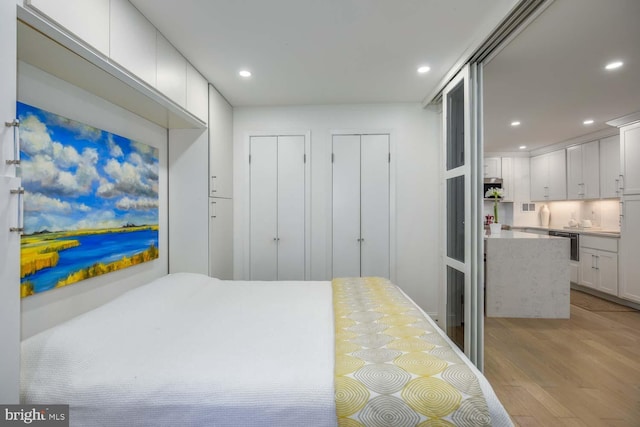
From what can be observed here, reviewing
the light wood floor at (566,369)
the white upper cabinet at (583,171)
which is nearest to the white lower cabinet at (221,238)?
the light wood floor at (566,369)

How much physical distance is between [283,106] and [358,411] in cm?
318

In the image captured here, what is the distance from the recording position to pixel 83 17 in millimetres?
1372

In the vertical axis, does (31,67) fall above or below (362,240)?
above

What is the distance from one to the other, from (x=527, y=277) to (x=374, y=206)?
2.06 meters

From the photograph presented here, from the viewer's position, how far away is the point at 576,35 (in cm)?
203

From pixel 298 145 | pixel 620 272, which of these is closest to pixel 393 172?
pixel 298 145

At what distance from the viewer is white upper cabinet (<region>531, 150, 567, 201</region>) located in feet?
17.4

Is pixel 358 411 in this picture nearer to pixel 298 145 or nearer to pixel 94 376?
pixel 94 376

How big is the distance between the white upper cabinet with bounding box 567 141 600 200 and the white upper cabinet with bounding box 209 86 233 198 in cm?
561

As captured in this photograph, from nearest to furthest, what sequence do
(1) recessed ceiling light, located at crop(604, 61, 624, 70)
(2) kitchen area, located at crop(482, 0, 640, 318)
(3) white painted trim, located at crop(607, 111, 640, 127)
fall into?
(2) kitchen area, located at crop(482, 0, 640, 318) < (1) recessed ceiling light, located at crop(604, 61, 624, 70) < (3) white painted trim, located at crop(607, 111, 640, 127)

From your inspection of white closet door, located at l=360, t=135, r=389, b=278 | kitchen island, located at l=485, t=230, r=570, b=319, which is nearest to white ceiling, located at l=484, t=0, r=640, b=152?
white closet door, located at l=360, t=135, r=389, b=278

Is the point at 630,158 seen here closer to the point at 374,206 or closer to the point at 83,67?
the point at 374,206

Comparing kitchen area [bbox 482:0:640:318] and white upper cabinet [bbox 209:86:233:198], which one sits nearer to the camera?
kitchen area [bbox 482:0:640:318]

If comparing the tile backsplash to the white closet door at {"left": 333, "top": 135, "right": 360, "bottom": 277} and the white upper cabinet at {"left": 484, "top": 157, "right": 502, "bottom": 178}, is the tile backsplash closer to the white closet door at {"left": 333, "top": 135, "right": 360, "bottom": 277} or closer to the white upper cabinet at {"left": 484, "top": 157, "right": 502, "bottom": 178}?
the white upper cabinet at {"left": 484, "top": 157, "right": 502, "bottom": 178}
